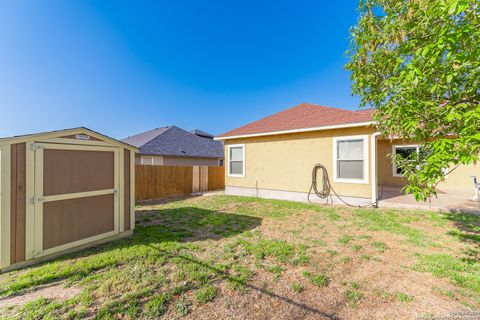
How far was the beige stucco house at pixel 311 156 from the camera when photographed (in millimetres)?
6891

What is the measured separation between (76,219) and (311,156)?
24.9ft

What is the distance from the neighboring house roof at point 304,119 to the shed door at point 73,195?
6.62 metres

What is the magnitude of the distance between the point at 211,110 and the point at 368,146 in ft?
71.5

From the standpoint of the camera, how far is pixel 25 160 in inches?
123

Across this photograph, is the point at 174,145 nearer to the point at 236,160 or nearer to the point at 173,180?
the point at 173,180

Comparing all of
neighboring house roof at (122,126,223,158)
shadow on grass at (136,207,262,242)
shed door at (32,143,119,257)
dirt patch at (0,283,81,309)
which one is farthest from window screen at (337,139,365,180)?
neighboring house roof at (122,126,223,158)

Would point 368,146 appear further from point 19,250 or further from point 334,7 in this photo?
point 19,250

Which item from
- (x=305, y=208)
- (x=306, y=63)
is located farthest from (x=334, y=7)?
(x=305, y=208)

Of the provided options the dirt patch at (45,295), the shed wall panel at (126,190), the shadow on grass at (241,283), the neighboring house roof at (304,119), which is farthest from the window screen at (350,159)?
the dirt patch at (45,295)

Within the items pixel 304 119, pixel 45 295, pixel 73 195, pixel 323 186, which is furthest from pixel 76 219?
pixel 304 119

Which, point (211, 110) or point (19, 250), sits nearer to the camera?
point (19, 250)

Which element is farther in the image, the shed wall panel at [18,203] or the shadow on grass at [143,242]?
the shed wall panel at [18,203]

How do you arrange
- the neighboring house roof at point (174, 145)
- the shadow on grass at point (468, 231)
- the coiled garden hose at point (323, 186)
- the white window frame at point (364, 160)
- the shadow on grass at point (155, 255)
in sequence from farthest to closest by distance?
1. the neighboring house roof at point (174, 145)
2. the coiled garden hose at point (323, 186)
3. the white window frame at point (364, 160)
4. the shadow on grass at point (468, 231)
5. the shadow on grass at point (155, 255)

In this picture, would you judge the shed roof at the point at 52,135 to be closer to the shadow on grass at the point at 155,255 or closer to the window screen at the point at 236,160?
the shadow on grass at the point at 155,255
